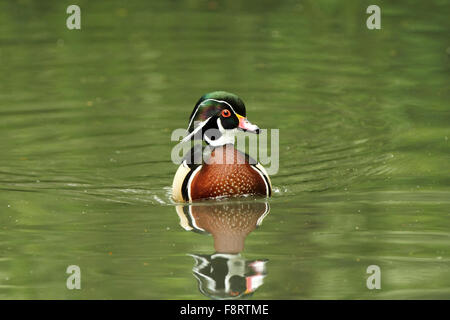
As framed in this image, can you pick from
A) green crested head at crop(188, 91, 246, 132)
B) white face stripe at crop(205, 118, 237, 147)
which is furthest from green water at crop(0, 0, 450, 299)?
green crested head at crop(188, 91, 246, 132)

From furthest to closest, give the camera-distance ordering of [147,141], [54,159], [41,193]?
[147,141] < [54,159] < [41,193]

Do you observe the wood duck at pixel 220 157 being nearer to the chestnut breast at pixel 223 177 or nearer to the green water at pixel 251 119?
the chestnut breast at pixel 223 177

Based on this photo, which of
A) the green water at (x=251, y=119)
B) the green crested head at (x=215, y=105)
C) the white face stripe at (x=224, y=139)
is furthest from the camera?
the white face stripe at (x=224, y=139)

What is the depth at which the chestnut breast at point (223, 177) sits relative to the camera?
33.2 feet

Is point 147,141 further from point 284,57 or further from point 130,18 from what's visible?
point 130,18

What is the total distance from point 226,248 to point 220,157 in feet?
5.64

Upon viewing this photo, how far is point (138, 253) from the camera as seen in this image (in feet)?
27.9

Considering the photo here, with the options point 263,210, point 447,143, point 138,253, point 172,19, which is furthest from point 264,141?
point 172,19

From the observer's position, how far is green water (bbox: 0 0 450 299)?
8148mm

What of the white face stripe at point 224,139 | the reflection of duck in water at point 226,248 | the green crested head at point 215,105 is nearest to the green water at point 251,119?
the reflection of duck in water at point 226,248

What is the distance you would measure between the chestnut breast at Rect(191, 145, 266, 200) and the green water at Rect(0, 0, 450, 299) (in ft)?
1.17

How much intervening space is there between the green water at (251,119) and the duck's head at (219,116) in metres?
0.85

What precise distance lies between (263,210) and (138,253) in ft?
5.96

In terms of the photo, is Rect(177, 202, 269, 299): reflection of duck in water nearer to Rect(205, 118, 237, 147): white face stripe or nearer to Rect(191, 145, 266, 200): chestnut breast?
Rect(191, 145, 266, 200): chestnut breast
